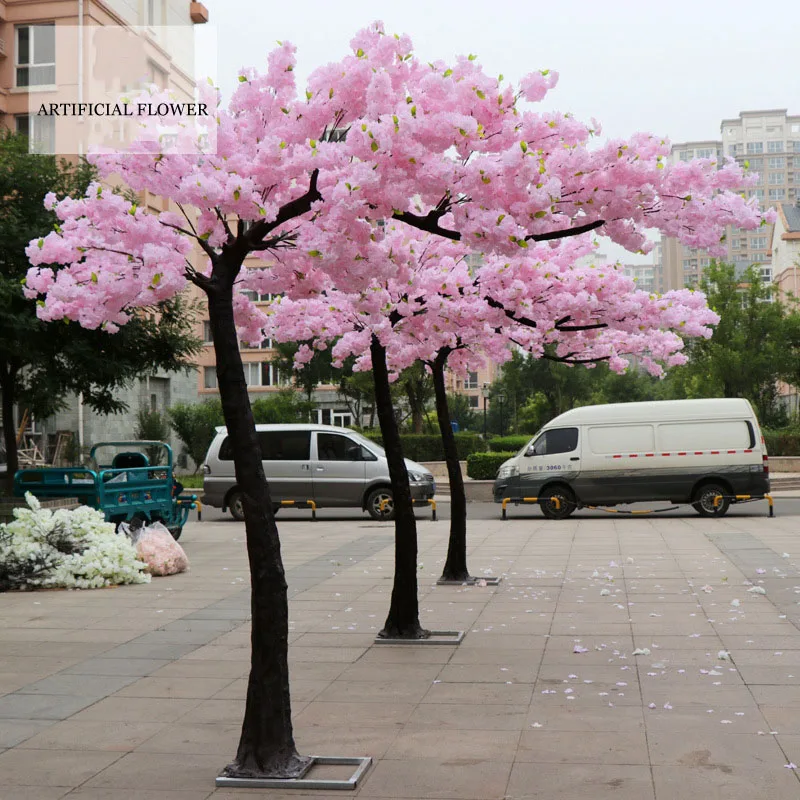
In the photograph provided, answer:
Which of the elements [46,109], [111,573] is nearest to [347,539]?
[111,573]

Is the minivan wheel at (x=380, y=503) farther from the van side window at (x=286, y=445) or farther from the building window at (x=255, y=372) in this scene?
the building window at (x=255, y=372)

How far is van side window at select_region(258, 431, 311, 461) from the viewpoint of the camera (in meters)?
23.6

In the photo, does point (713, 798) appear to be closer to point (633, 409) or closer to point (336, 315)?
point (336, 315)

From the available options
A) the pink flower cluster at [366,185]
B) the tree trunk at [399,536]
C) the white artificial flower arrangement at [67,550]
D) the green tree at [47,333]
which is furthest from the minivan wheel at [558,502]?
the pink flower cluster at [366,185]

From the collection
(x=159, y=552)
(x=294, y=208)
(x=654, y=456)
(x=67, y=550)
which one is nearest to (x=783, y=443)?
(x=654, y=456)

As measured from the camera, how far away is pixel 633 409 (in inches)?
880

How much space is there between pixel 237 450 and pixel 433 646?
11.9 ft

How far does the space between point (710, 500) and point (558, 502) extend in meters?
2.94

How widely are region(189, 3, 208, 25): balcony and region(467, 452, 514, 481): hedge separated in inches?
1019

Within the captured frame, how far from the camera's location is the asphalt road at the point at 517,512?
22953mm

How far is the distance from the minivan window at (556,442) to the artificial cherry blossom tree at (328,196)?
51.1 ft

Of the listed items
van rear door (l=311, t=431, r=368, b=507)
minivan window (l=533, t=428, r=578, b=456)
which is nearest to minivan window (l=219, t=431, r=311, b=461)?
van rear door (l=311, t=431, r=368, b=507)

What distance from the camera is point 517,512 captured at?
24.8 meters

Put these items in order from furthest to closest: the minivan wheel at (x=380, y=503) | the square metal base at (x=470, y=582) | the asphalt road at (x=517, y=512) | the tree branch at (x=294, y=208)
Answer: the minivan wheel at (x=380, y=503) → the asphalt road at (x=517, y=512) → the square metal base at (x=470, y=582) → the tree branch at (x=294, y=208)
